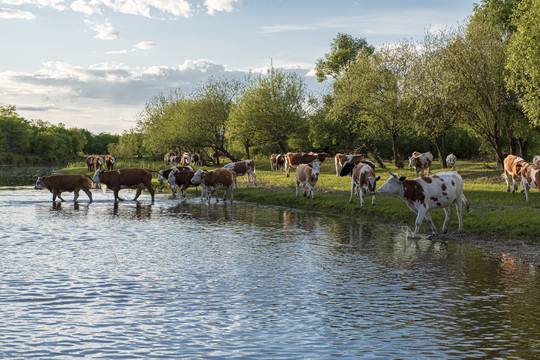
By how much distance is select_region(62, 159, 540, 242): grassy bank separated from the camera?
19.7 m

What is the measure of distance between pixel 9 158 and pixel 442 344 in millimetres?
148162

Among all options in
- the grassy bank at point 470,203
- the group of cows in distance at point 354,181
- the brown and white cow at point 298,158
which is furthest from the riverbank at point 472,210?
the brown and white cow at point 298,158

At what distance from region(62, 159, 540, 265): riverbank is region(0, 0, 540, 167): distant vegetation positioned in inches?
200

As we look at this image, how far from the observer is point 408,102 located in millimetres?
46250

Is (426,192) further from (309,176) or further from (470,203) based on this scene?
Result: (309,176)

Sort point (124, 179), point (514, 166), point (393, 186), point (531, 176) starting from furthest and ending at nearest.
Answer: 1. point (124, 179)
2. point (514, 166)
3. point (531, 176)
4. point (393, 186)

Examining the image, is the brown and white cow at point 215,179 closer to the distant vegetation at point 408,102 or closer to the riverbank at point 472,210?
the riverbank at point 472,210

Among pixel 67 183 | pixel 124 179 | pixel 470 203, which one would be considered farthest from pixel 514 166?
pixel 67 183

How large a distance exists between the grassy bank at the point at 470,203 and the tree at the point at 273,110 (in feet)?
90.4

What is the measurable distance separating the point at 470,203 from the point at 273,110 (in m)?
45.4

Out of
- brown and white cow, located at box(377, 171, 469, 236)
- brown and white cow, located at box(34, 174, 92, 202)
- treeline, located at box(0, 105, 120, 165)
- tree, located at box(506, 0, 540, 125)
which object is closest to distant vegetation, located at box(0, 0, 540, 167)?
tree, located at box(506, 0, 540, 125)

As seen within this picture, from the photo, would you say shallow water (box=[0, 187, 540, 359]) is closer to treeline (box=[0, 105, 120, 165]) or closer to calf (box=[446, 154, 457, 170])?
calf (box=[446, 154, 457, 170])

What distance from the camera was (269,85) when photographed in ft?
232

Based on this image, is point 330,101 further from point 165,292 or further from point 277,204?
point 165,292
